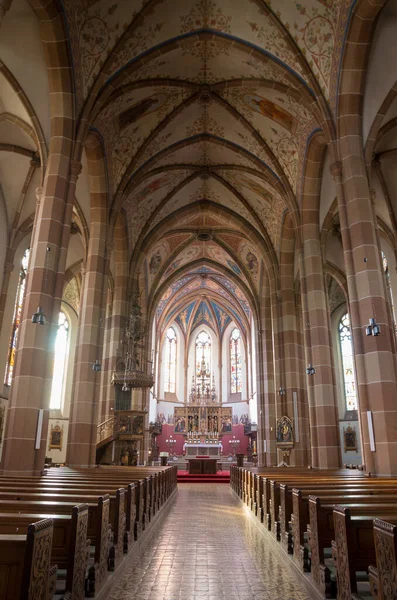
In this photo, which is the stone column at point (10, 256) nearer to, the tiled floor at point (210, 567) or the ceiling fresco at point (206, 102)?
the ceiling fresco at point (206, 102)

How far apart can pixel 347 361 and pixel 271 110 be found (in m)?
16.5

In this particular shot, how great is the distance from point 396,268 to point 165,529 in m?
13.3

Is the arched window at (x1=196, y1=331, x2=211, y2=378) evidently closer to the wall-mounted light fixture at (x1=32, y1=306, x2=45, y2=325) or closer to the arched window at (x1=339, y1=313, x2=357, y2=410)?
the arched window at (x1=339, y1=313, x2=357, y2=410)

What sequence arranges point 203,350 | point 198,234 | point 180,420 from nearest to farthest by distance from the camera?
point 198,234 → point 180,420 → point 203,350

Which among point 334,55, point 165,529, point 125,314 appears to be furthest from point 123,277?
point 165,529

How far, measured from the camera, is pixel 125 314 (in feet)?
68.6

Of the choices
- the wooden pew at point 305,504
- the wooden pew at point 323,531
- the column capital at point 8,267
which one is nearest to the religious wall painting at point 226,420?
the column capital at point 8,267

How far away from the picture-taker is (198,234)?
26453mm

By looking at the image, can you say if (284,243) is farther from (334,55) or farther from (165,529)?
(165,529)

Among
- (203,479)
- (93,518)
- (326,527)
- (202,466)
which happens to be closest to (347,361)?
(202,466)

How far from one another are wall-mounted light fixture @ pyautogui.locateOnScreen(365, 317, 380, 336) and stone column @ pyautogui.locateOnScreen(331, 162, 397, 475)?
591 mm

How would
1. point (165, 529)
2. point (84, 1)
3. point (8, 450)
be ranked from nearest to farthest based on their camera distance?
point (165, 529), point (8, 450), point (84, 1)

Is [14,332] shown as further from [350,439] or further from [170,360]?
[170,360]

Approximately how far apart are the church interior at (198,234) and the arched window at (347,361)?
42.6 inches
